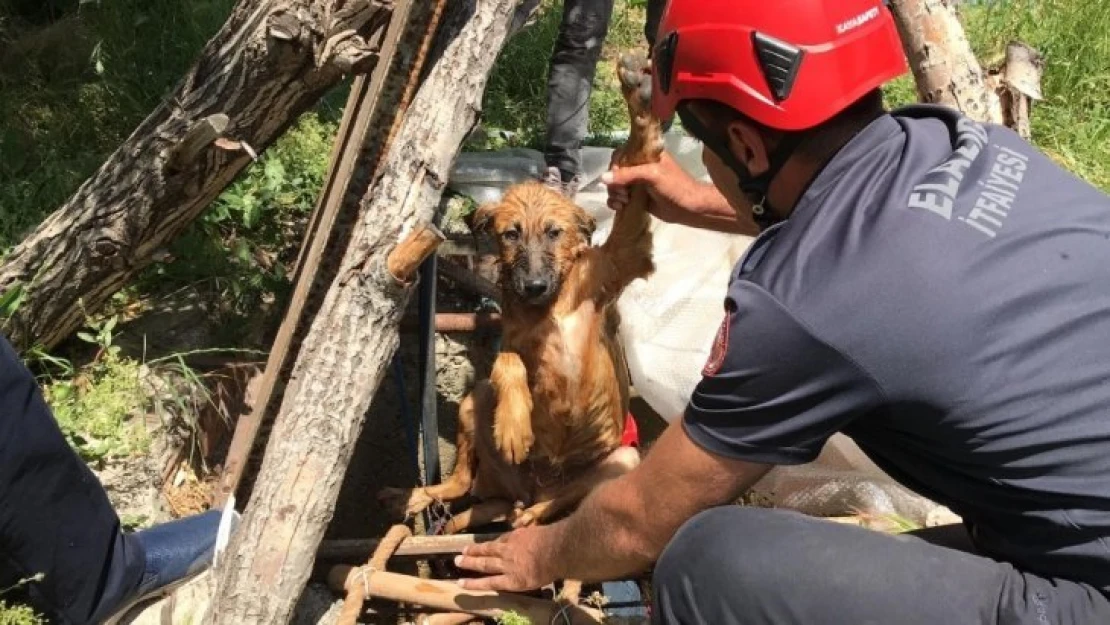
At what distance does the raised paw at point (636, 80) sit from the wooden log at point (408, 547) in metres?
1.88

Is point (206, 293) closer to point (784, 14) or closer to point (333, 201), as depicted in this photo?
point (333, 201)

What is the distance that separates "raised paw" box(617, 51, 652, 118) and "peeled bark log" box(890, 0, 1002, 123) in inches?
48.2

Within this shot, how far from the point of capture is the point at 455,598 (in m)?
3.80

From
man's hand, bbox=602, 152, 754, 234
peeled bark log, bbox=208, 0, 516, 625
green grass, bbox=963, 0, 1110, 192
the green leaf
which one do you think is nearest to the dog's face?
man's hand, bbox=602, 152, 754, 234

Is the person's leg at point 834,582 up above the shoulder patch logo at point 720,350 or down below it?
below

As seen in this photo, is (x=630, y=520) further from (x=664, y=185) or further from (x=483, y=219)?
(x=483, y=219)

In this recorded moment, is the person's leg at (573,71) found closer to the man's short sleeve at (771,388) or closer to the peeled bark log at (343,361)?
the peeled bark log at (343,361)

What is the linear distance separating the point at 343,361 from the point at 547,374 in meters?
1.31

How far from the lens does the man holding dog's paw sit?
2.20 metres

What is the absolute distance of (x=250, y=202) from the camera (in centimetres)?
571

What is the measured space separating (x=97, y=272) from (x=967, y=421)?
380 cm

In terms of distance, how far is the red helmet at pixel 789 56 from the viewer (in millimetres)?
2439

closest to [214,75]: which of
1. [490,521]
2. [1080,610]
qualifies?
[490,521]

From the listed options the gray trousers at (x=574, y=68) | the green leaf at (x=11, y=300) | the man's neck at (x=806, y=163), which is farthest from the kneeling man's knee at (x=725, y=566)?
the gray trousers at (x=574, y=68)
